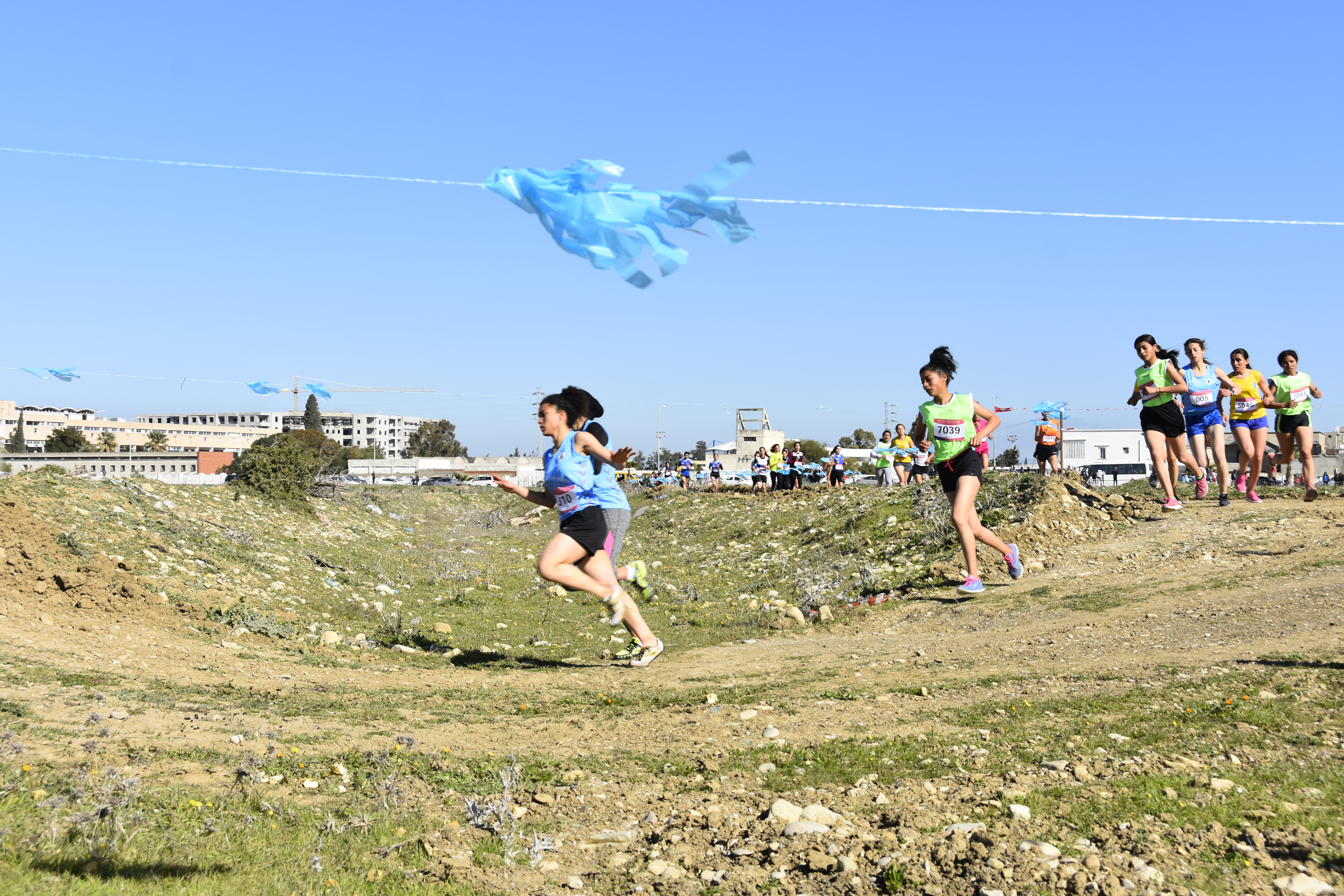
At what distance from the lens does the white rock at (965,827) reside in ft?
10.9

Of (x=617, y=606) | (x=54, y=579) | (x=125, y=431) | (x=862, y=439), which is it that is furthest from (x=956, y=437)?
(x=125, y=431)

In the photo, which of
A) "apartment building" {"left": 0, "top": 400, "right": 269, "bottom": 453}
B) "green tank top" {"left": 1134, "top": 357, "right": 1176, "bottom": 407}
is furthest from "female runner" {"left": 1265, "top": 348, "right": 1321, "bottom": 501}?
"apartment building" {"left": 0, "top": 400, "right": 269, "bottom": 453}

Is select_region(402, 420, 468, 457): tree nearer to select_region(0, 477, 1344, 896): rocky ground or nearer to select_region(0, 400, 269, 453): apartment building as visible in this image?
select_region(0, 400, 269, 453): apartment building

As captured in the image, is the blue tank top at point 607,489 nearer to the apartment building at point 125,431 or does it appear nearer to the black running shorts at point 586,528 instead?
the black running shorts at point 586,528

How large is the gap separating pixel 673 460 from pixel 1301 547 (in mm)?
58244

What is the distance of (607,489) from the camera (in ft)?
22.3

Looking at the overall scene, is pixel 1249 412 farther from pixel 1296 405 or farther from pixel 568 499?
pixel 568 499

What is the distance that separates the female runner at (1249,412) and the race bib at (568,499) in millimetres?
7647

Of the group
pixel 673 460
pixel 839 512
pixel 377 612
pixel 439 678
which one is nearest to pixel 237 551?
pixel 377 612

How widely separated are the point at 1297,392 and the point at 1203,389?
0.93 metres

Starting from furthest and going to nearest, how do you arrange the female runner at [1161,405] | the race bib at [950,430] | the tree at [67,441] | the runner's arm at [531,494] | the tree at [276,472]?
the tree at [67,441] < the tree at [276,472] < the female runner at [1161,405] < the race bib at [950,430] < the runner's arm at [531,494]

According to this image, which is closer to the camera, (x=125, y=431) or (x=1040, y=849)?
(x=1040, y=849)

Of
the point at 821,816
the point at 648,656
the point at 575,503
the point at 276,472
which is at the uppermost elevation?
the point at 276,472

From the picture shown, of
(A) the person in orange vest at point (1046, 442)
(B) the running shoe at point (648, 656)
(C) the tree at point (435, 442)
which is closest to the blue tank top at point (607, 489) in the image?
(B) the running shoe at point (648, 656)
